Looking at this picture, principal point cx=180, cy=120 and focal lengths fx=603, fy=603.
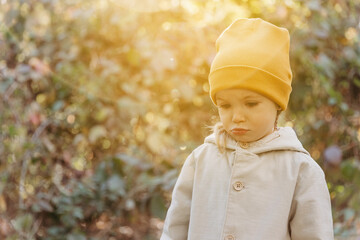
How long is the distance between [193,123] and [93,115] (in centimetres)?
54

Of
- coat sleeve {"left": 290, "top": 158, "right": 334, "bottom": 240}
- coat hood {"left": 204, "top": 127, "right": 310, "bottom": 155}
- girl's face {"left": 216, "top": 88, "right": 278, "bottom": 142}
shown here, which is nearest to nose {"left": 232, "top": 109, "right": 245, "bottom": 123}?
girl's face {"left": 216, "top": 88, "right": 278, "bottom": 142}

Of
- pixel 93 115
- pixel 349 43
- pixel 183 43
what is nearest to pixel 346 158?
pixel 349 43

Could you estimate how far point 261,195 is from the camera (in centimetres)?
174

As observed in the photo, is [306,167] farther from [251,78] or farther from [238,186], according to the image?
[251,78]

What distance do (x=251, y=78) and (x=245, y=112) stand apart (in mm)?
100

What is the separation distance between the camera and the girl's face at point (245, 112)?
5.67ft

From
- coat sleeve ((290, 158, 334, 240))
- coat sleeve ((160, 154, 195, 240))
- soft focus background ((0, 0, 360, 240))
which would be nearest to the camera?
coat sleeve ((290, 158, 334, 240))

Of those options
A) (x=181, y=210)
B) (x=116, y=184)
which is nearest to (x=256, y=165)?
(x=181, y=210)

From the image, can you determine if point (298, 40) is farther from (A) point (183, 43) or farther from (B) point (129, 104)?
(B) point (129, 104)

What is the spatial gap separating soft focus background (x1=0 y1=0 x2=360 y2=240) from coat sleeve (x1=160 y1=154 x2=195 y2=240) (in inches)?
42.3

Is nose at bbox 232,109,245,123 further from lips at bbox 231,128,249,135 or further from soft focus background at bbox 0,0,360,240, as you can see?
soft focus background at bbox 0,0,360,240

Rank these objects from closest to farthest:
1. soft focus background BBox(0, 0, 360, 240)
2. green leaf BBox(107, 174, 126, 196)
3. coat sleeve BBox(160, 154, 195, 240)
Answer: coat sleeve BBox(160, 154, 195, 240)
green leaf BBox(107, 174, 126, 196)
soft focus background BBox(0, 0, 360, 240)

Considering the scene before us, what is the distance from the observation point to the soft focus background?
122 inches

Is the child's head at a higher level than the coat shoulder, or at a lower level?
higher
